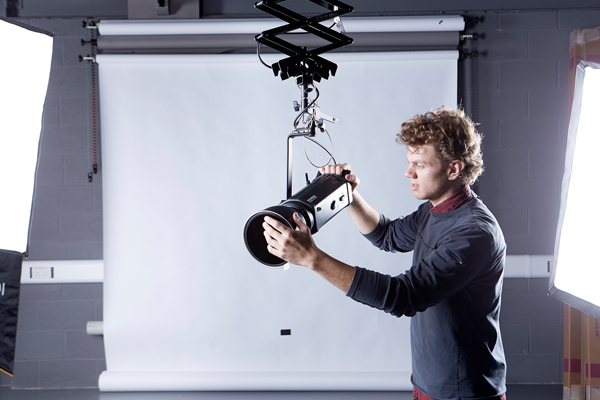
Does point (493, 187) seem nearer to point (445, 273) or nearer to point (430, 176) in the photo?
point (430, 176)

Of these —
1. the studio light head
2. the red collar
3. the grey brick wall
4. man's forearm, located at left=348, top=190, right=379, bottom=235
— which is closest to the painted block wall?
the grey brick wall

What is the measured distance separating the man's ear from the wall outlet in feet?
7.64

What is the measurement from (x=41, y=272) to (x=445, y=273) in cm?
237

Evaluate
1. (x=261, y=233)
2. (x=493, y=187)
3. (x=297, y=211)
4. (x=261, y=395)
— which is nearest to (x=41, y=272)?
(x=261, y=395)

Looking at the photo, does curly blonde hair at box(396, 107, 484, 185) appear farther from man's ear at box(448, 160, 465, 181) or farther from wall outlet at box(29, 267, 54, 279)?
wall outlet at box(29, 267, 54, 279)

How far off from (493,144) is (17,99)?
93.3 inches

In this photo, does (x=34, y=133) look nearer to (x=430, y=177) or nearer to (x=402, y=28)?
(x=430, y=177)

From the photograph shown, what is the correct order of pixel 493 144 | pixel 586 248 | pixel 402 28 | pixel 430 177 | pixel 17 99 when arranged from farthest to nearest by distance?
pixel 493 144 < pixel 402 28 < pixel 17 99 < pixel 430 177 < pixel 586 248

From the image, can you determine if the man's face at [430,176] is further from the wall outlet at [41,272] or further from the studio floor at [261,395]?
the wall outlet at [41,272]

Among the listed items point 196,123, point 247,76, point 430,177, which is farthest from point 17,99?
point 430,177

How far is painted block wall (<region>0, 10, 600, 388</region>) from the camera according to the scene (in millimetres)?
2355

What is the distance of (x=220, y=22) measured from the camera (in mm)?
2246

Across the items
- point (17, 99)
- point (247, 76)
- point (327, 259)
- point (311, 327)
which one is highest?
point (247, 76)

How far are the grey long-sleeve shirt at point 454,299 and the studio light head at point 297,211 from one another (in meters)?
0.19
